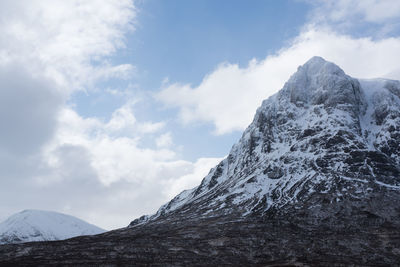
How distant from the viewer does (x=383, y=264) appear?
283 ft

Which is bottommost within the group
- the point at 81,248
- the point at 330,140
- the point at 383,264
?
the point at 383,264

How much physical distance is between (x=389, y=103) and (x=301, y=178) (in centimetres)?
7817

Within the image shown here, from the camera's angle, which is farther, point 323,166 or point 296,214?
point 323,166

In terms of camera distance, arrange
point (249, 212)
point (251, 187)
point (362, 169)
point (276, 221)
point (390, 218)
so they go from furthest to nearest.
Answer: point (251, 187), point (362, 169), point (249, 212), point (276, 221), point (390, 218)

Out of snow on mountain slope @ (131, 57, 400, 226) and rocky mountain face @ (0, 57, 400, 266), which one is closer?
rocky mountain face @ (0, 57, 400, 266)

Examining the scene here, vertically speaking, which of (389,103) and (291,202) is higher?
(389,103)

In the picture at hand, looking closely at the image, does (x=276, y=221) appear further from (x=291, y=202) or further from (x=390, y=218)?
(x=390, y=218)

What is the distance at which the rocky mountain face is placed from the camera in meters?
94.9

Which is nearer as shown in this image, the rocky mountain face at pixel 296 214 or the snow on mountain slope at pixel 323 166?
the rocky mountain face at pixel 296 214

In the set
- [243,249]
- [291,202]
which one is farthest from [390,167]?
[243,249]

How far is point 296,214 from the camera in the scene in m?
132

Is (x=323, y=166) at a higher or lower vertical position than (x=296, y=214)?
higher

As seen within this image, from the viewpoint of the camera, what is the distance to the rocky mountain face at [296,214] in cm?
9486

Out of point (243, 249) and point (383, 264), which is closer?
point (383, 264)
